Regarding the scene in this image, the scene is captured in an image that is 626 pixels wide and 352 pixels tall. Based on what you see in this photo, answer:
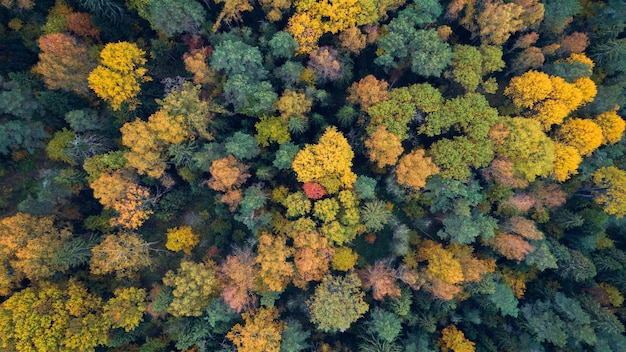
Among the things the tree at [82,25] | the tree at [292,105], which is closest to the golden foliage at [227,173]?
the tree at [292,105]

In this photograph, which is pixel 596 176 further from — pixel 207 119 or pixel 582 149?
pixel 207 119

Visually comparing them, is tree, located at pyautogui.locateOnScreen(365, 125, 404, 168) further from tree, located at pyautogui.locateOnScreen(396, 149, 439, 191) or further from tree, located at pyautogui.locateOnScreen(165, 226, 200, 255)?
tree, located at pyautogui.locateOnScreen(165, 226, 200, 255)

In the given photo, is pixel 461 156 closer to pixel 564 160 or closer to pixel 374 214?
pixel 374 214

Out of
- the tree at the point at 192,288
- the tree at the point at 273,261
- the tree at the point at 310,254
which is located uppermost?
the tree at the point at 310,254

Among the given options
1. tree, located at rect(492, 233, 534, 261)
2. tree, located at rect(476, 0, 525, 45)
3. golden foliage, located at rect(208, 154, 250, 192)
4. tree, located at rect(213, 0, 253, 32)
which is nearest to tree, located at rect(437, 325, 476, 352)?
tree, located at rect(492, 233, 534, 261)

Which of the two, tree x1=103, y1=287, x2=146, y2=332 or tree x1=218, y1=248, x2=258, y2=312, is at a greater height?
tree x1=218, y1=248, x2=258, y2=312

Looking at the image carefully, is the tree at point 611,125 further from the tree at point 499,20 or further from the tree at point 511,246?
the tree at point 511,246

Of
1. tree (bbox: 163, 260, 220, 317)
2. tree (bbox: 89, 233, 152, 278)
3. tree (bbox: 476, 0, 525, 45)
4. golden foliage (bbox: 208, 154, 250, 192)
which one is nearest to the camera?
golden foliage (bbox: 208, 154, 250, 192)

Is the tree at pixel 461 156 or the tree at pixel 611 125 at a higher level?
the tree at pixel 611 125
